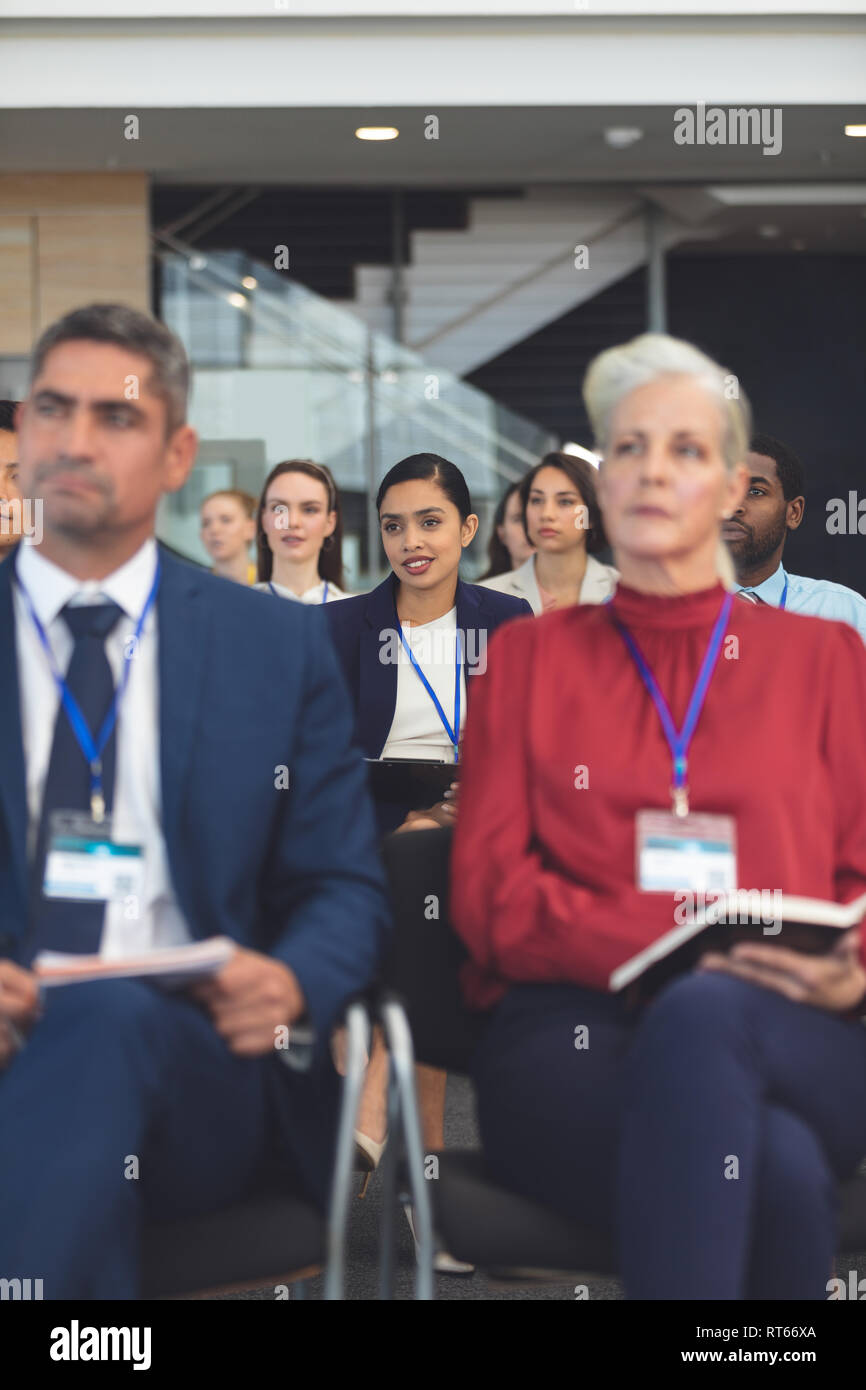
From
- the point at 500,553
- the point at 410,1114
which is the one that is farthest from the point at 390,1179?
the point at 500,553

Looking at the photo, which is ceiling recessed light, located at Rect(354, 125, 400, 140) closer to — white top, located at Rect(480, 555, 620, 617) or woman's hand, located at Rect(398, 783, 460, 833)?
white top, located at Rect(480, 555, 620, 617)

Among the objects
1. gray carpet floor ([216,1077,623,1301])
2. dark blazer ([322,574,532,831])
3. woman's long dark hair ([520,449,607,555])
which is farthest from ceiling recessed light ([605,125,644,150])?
gray carpet floor ([216,1077,623,1301])

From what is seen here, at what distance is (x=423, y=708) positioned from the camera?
11.4 feet

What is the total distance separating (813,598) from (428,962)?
1.96 metres

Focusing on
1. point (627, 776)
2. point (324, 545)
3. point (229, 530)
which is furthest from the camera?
point (229, 530)

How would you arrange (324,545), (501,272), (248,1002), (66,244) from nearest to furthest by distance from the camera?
(248,1002), (324,545), (66,244), (501,272)

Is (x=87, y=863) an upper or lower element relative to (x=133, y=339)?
lower

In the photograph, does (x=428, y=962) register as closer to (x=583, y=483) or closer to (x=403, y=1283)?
(x=403, y=1283)

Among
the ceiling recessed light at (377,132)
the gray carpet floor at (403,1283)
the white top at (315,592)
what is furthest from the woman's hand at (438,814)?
the ceiling recessed light at (377,132)

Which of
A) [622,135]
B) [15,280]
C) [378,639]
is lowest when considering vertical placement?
[378,639]

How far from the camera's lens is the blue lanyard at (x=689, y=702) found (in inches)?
76.7

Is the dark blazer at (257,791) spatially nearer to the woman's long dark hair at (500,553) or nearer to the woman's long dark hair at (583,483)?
the woman's long dark hair at (583,483)

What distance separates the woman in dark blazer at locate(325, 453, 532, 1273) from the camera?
11.3ft

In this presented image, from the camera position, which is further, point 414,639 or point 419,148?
point 419,148
